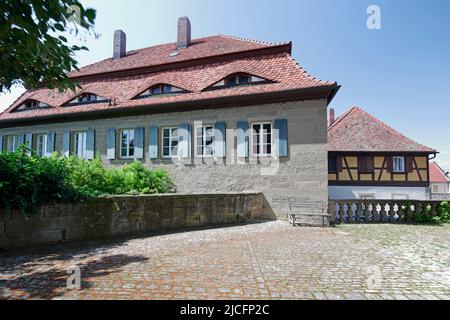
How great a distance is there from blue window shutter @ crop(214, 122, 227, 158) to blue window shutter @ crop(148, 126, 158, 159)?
267cm

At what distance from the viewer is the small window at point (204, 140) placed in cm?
1063

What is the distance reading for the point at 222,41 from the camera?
1412 cm

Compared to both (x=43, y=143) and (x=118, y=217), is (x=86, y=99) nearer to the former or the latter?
(x=43, y=143)

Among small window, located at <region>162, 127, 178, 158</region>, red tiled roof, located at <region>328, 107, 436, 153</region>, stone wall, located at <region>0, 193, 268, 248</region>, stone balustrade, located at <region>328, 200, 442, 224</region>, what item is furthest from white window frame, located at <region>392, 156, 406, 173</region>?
small window, located at <region>162, 127, 178, 158</region>

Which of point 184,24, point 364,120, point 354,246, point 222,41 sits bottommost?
point 354,246

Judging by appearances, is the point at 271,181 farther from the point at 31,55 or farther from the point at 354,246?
the point at 31,55

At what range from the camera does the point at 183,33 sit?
15492 millimetres

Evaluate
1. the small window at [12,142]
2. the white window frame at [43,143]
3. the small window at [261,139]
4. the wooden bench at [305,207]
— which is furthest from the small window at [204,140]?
the small window at [12,142]

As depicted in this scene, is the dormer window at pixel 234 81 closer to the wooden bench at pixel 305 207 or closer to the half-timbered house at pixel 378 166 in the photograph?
the wooden bench at pixel 305 207

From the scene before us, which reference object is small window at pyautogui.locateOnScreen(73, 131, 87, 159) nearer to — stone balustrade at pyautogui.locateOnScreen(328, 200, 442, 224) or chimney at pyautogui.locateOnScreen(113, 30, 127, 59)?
chimney at pyautogui.locateOnScreen(113, 30, 127, 59)

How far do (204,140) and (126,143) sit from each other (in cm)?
381

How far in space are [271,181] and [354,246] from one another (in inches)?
173

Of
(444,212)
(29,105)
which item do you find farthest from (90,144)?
(444,212)
